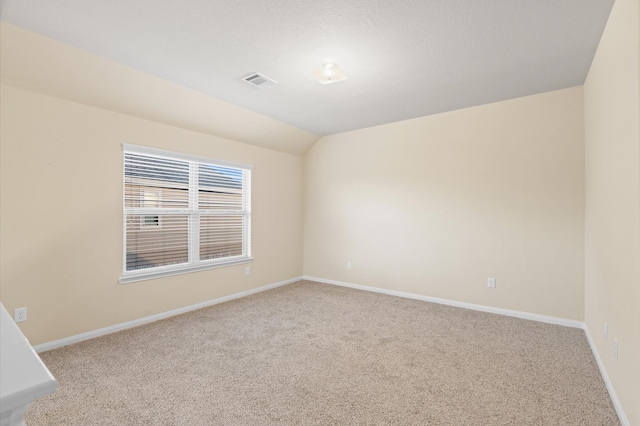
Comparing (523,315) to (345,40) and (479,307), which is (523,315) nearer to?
(479,307)

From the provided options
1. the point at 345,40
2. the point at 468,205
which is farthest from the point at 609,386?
the point at 345,40

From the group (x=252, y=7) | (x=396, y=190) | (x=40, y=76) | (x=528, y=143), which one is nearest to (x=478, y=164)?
(x=528, y=143)

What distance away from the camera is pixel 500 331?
3201 millimetres

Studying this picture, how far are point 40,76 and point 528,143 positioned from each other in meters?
4.77

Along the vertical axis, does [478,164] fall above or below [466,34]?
below

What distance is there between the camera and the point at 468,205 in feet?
13.0

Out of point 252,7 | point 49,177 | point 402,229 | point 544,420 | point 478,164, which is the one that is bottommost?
point 544,420

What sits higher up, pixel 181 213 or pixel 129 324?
pixel 181 213

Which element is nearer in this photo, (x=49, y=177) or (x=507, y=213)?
(x=49, y=177)

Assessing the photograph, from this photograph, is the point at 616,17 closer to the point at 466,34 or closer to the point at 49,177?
the point at 466,34

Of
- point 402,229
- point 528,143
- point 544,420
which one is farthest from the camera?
point 402,229

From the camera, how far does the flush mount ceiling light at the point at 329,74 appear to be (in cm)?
282

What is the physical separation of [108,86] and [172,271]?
206cm

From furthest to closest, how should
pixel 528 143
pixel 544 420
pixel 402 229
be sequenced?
pixel 402 229 < pixel 528 143 < pixel 544 420
